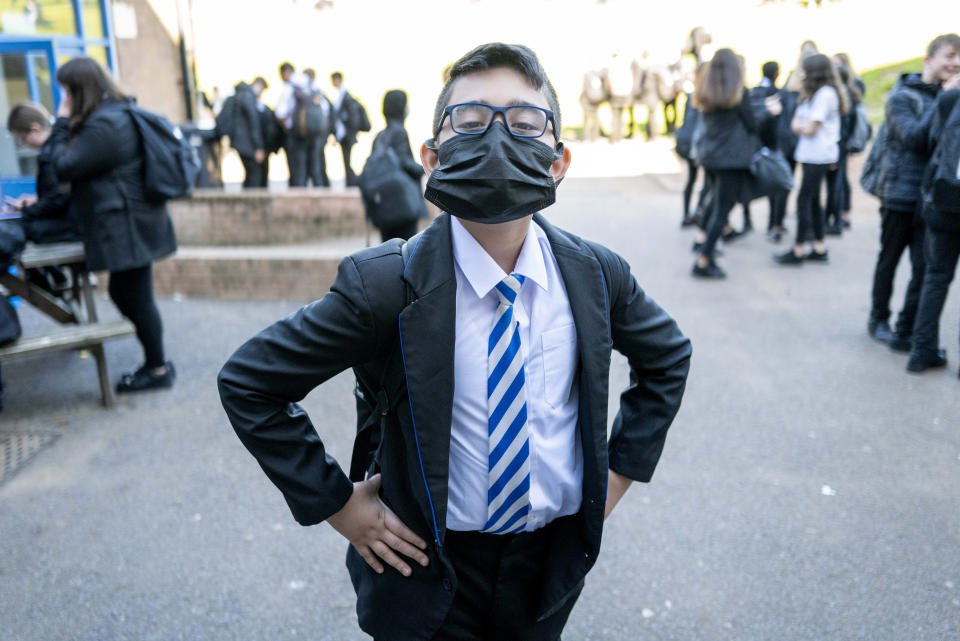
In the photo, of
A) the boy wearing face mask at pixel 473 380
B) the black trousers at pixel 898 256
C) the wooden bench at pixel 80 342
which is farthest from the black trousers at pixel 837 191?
the boy wearing face mask at pixel 473 380

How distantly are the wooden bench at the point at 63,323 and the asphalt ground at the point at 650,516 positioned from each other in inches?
14.3

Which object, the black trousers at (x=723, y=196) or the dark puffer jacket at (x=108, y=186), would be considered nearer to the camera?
the dark puffer jacket at (x=108, y=186)

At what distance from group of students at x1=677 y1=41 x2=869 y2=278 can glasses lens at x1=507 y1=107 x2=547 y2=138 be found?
20.7 ft

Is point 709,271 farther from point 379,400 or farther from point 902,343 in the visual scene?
point 379,400

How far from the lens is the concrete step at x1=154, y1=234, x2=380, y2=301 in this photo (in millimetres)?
7320

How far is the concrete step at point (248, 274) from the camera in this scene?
7.32m

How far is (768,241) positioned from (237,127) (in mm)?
6998

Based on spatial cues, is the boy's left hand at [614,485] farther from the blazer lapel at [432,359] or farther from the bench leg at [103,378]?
the bench leg at [103,378]

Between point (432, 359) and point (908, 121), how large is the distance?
16.7 ft

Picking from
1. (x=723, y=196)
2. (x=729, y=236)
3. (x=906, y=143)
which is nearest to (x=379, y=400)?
(x=906, y=143)

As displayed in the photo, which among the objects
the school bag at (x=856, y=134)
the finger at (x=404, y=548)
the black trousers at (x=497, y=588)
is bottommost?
the black trousers at (x=497, y=588)

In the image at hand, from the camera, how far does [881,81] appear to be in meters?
24.2

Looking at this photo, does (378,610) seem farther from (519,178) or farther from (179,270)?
(179,270)

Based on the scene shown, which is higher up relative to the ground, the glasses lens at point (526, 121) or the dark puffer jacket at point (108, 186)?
the glasses lens at point (526, 121)
